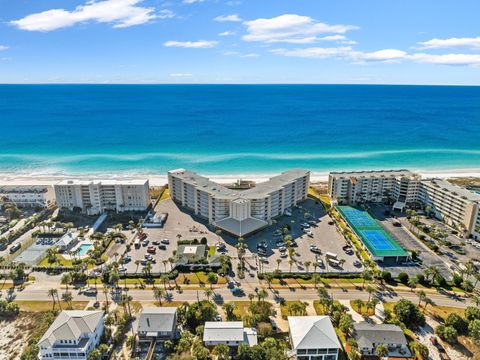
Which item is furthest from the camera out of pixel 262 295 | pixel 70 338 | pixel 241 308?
pixel 241 308

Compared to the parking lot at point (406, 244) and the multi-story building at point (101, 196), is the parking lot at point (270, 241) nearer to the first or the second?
the multi-story building at point (101, 196)

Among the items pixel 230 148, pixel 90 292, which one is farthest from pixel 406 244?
pixel 230 148

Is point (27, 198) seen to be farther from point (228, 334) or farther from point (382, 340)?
point (382, 340)

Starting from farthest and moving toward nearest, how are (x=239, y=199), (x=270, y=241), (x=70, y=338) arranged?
(x=239, y=199) → (x=270, y=241) → (x=70, y=338)

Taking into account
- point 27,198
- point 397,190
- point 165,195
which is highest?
point 397,190

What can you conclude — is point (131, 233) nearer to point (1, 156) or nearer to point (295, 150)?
point (295, 150)

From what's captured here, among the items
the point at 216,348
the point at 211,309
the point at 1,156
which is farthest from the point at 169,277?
the point at 1,156

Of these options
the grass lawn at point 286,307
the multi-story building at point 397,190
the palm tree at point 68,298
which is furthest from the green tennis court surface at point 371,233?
the palm tree at point 68,298
